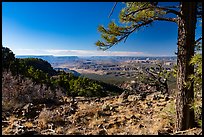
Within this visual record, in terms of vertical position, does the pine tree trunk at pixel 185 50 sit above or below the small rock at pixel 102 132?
above

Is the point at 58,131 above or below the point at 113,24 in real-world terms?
below

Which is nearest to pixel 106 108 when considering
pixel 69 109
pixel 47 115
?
pixel 69 109

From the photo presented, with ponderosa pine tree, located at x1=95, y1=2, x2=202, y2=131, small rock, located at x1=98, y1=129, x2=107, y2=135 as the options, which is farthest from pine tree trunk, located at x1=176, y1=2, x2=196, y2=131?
small rock, located at x1=98, y1=129, x2=107, y2=135

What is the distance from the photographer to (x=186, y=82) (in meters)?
7.08

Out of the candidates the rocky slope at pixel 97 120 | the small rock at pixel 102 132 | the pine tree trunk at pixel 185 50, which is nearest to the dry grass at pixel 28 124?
the rocky slope at pixel 97 120

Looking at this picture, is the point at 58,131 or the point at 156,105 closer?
the point at 58,131

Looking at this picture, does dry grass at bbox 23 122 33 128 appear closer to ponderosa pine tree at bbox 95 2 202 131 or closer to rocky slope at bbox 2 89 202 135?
rocky slope at bbox 2 89 202 135

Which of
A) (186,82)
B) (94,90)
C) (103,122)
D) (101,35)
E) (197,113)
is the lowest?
(94,90)

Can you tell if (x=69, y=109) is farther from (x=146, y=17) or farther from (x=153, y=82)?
(x=153, y=82)

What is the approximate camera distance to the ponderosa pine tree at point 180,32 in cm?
706

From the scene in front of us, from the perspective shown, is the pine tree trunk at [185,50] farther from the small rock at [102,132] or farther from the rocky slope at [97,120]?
the small rock at [102,132]

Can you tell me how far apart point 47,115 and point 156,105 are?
4344 mm

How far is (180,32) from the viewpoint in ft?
23.7

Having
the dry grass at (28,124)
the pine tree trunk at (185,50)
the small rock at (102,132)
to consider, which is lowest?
the dry grass at (28,124)
